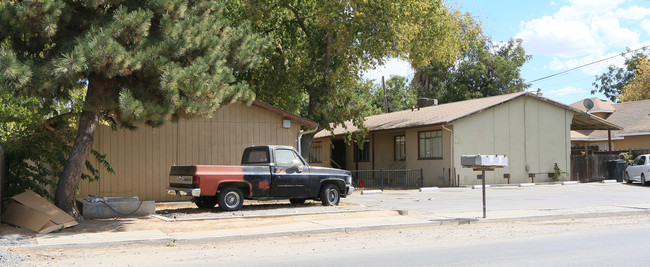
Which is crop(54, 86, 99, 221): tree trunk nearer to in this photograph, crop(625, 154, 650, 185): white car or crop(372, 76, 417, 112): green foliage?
crop(625, 154, 650, 185): white car

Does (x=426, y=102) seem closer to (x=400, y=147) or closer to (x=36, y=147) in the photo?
(x=400, y=147)

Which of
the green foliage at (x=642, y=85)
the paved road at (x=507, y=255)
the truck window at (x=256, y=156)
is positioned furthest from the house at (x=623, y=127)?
the paved road at (x=507, y=255)

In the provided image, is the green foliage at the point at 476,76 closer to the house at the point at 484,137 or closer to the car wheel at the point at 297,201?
the house at the point at 484,137

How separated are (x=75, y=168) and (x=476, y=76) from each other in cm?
4068

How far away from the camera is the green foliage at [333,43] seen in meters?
23.7

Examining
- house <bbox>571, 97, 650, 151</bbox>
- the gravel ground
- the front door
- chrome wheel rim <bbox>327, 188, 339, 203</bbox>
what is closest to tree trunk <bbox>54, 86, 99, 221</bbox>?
the gravel ground

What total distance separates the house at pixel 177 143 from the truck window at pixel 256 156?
2.39 metres

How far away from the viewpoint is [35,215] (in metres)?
11.7

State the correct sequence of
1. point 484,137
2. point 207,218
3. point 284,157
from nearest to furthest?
1. point 207,218
2. point 284,157
3. point 484,137

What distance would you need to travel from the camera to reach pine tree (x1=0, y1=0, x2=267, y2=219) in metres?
10.9

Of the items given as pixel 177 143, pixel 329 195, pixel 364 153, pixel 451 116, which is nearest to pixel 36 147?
pixel 177 143

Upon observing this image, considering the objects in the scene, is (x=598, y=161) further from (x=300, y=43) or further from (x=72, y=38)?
(x=72, y=38)

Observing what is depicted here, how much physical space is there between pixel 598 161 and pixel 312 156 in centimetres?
1733

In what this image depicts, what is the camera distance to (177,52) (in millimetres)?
12336
